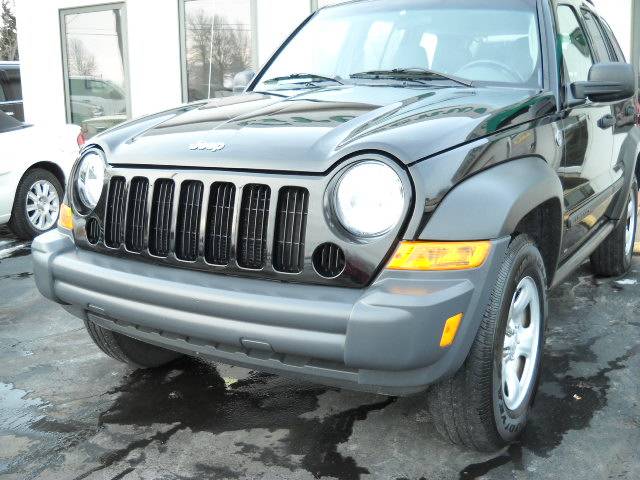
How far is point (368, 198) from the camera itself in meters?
2.36

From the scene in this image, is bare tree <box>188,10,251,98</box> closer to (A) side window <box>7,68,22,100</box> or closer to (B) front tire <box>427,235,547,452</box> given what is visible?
(A) side window <box>7,68,22,100</box>

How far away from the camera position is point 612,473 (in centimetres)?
258

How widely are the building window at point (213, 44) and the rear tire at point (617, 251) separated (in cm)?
608

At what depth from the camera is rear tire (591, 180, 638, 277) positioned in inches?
198

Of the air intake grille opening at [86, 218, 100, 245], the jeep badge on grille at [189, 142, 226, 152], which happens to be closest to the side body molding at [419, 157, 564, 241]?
the jeep badge on grille at [189, 142, 226, 152]

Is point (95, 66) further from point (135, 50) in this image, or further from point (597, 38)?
point (597, 38)

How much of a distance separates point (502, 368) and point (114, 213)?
1.58 meters

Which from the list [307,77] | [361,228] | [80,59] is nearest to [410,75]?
[307,77]

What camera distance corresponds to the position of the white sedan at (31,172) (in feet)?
22.1

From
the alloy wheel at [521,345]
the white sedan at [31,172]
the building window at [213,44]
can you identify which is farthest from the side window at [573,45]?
the building window at [213,44]

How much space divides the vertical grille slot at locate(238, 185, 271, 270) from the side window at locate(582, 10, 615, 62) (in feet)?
8.80

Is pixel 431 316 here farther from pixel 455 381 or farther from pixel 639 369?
pixel 639 369

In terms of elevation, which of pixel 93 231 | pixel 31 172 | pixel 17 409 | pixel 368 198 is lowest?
pixel 17 409

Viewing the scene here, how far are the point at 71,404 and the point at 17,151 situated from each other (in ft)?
13.9
